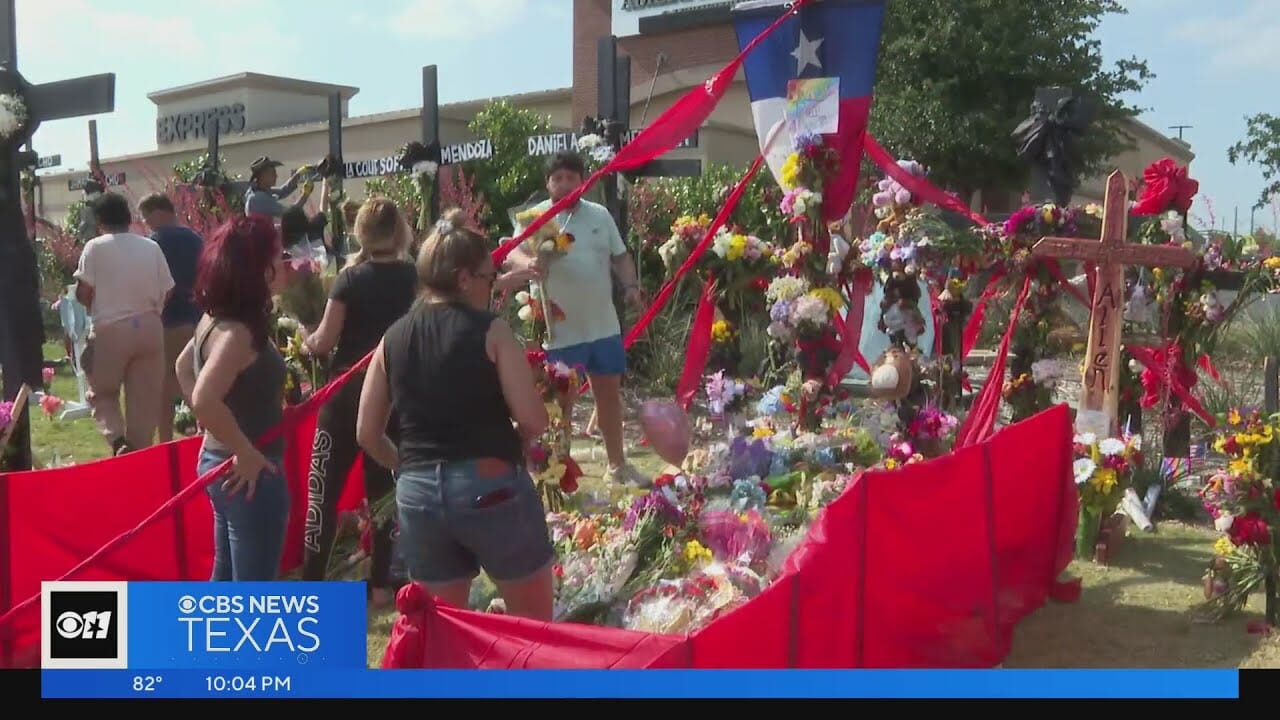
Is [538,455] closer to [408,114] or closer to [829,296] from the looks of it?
[829,296]

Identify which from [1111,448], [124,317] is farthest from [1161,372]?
[124,317]

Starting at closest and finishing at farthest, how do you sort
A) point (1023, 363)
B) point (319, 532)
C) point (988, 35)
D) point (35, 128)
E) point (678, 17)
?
1. point (319, 532)
2. point (1023, 363)
3. point (678, 17)
4. point (35, 128)
5. point (988, 35)

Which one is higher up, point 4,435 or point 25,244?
point 25,244

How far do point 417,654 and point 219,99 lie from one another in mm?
32306

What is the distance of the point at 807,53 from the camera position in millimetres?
5281

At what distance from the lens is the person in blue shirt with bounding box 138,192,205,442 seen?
6344 mm

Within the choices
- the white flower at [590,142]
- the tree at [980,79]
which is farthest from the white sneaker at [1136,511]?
the tree at [980,79]

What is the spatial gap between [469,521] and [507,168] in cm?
1364

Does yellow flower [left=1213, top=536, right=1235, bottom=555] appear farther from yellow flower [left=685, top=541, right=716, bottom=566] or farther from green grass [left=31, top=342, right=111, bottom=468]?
green grass [left=31, top=342, right=111, bottom=468]

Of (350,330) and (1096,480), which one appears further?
(1096,480)

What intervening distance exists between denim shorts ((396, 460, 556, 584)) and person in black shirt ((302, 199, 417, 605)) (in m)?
1.13

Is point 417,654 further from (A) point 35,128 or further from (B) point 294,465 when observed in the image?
(A) point 35,128

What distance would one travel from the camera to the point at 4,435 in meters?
4.42
